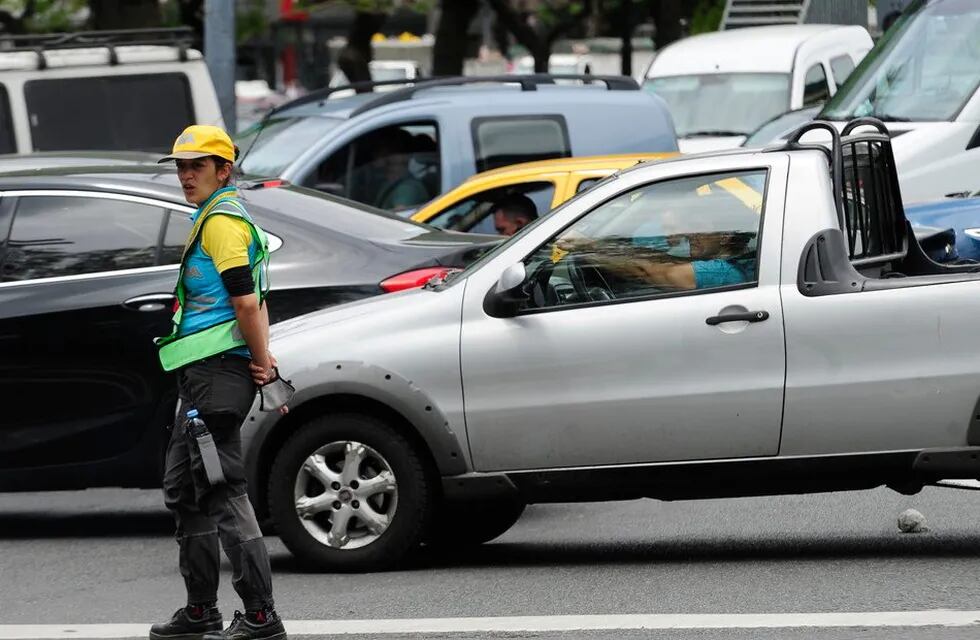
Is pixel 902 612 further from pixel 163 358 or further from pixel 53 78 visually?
pixel 53 78

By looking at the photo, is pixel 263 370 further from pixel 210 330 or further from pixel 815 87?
pixel 815 87

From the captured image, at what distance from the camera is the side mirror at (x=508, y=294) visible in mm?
7043

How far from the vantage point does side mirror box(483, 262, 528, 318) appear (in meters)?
7.04

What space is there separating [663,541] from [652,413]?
102 centimetres

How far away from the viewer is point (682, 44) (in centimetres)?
2105

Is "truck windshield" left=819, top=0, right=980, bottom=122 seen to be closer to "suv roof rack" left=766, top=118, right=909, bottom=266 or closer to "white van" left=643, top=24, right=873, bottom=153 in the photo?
"white van" left=643, top=24, right=873, bottom=153

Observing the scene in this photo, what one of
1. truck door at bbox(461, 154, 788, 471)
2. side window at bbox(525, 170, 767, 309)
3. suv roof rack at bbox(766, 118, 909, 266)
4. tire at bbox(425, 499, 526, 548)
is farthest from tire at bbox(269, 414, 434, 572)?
suv roof rack at bbox(766, 118, 909, 266)

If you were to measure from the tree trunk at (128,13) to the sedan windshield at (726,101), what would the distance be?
352 inches

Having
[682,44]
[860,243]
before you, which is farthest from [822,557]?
[682,44]

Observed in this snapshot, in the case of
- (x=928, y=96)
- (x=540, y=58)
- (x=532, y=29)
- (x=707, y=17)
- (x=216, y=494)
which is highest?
(x=216, y=494)

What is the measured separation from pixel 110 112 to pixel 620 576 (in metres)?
10.3

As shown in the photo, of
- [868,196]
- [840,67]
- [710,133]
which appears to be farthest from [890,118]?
[840,67]

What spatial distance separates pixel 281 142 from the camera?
46.3 feet

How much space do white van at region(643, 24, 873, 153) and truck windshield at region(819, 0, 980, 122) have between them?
5091 millimetres
